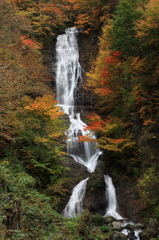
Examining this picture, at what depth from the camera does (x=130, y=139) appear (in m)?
12.6

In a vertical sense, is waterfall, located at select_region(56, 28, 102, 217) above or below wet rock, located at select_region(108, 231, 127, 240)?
above

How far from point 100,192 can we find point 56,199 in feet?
8.64

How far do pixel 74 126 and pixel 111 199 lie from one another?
7.50 meters

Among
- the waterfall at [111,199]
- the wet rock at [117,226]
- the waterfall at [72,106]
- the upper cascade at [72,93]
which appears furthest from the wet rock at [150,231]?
the upper cascade at [72,93]

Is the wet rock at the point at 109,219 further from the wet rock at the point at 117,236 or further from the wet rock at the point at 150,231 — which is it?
the wet rock at the point at 150,231

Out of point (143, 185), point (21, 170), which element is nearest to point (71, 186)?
point (21, 170)

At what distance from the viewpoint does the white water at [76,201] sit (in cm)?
1144

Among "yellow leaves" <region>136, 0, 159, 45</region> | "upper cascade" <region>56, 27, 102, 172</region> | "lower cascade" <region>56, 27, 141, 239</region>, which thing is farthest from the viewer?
"upper cascade" <region>56, 27, 102, 172</region>

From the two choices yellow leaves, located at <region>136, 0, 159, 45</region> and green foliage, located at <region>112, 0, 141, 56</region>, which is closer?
yellow leaves, located at <region>136, 0, 159, 45</region>

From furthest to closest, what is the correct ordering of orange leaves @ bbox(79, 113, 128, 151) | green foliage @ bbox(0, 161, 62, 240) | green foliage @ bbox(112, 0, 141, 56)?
green foliage @ bbox(112, 0, 141, 56), orange leaves @ bbox(79, 113, 128, 151), green foliage @ bbox(0, 161, 62, 240)

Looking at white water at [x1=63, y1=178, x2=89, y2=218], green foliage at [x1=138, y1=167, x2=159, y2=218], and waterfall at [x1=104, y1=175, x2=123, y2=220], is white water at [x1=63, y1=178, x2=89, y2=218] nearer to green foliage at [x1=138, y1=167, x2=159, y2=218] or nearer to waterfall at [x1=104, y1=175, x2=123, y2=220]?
waterfall at [x1=104, y1=175, x2=123, y2=220]

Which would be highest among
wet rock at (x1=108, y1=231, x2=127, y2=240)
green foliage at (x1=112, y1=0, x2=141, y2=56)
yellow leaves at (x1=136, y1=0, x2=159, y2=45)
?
green foliage at (x1=112, y1=0, x2=141, y2=56)

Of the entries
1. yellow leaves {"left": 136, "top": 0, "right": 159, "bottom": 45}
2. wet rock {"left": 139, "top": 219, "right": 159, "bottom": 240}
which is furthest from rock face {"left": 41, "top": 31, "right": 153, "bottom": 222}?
yellow leaves {"left": 136, "top": 0, "right": 159, "bottom": 45}

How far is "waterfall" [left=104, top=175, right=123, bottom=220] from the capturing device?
11.2 m
